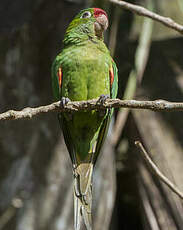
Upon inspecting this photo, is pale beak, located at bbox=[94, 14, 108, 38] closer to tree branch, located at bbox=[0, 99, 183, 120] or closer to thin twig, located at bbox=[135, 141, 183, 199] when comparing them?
tree branch, located at bbox=[0, 99, 183, 120]

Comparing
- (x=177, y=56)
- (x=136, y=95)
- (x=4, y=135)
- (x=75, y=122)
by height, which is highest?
(x=177, y=56)

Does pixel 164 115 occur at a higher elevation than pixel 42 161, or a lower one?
higher

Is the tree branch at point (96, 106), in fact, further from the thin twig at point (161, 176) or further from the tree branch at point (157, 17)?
the tree branch at point (157, 17)

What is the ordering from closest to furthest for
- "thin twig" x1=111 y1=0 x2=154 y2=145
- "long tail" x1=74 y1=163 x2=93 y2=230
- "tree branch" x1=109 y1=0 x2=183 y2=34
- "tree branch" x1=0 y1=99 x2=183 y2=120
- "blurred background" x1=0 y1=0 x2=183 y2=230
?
"tree branch" x1=0 y1=99 x2=183 y2=120 < "tree branch" x1=109 y1=0 x2=183 y2=34 < "long tail" x1=74 y1=163 x2=93 y2=230 < "blurred background" x1=0 y1=0 x2=183 y2=230 < "thin twig" x1=111 y1=0 x2=154 y2=145

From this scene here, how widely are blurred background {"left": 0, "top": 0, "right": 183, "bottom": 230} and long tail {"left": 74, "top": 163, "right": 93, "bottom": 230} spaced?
921 millimetres

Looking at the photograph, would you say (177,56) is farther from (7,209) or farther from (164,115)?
(7,209)

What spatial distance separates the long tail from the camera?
8.26 ft

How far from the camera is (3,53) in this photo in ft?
13.2

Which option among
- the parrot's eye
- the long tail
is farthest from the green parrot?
the parrot's eye

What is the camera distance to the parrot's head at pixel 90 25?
311 cm

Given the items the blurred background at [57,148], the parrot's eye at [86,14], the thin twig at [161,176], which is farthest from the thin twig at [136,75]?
the thin twig at [161,176]

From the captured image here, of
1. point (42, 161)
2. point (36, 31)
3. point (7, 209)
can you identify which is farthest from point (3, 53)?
point (7, 209)

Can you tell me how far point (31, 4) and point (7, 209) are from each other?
1.96m

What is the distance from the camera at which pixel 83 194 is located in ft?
8.70
